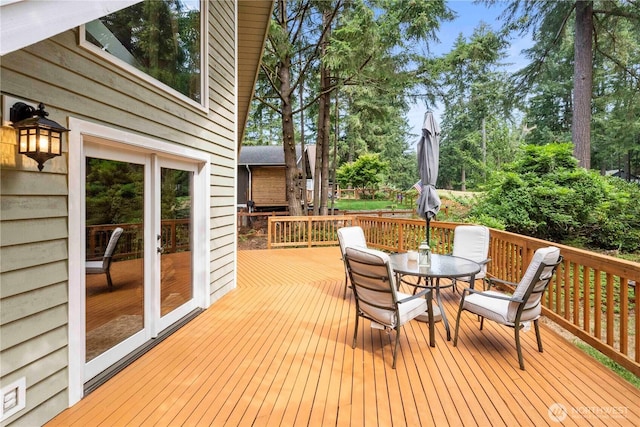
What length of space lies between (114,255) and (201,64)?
2.58 m

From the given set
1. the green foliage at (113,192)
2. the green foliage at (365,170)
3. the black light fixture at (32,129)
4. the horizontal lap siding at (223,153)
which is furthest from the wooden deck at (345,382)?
the green foliage at (365,170)

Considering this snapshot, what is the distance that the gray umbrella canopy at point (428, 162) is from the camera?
4031mm

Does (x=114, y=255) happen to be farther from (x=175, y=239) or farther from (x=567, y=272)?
(x=567, y=272)

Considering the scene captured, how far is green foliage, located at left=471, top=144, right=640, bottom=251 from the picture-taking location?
23.7 ft

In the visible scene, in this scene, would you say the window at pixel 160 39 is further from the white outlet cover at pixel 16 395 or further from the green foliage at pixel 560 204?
the green foliage at pixel 560 204

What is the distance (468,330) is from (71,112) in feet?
13.2

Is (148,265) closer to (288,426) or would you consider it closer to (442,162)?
(288,426)

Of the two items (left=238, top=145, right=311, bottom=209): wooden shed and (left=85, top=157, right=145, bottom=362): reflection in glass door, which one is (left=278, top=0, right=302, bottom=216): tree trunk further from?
(left=85, top=157, right=145, bottom=362): reflection in glass door

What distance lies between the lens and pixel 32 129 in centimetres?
182

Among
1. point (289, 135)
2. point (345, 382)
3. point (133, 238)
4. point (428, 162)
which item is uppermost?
point (289, 135)

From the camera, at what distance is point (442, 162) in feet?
112

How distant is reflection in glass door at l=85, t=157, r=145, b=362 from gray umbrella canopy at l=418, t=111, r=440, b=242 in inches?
126

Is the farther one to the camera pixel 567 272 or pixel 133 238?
pixel 567 272

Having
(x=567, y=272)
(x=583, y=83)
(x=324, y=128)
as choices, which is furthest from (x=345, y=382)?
(x=583, y=83)
